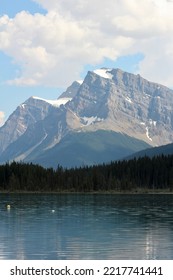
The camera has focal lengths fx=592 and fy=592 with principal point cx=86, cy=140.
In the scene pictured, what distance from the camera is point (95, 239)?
255 feet

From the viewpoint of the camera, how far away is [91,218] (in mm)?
115250

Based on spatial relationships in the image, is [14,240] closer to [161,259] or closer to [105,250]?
[105,250]

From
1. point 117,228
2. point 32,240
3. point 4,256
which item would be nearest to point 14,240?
point 32,240

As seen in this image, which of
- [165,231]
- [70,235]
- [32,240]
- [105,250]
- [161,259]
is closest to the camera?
[161,259]

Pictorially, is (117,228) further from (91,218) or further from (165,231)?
(91,218)
